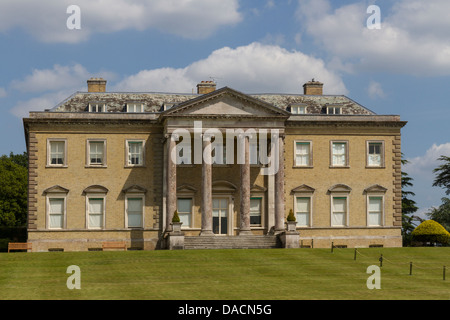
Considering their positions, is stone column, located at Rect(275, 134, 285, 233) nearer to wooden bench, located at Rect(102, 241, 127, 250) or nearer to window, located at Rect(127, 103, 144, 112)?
wooden bench, located at Rect(102, 241, 127, 250)

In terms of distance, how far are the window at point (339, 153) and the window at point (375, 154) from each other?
1.74 metres

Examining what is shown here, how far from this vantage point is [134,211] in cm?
5725

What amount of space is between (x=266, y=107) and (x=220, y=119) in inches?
127

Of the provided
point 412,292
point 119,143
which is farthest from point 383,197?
point 412,292

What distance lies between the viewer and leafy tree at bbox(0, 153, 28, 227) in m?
88.8

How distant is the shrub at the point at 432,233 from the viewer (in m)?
58.3

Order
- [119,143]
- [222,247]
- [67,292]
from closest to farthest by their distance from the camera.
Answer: [67,292] → [222,247] → [119,143]

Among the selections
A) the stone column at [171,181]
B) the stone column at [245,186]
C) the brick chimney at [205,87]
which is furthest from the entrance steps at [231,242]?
the brick chimney at [205,87]

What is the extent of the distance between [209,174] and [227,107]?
4728mm

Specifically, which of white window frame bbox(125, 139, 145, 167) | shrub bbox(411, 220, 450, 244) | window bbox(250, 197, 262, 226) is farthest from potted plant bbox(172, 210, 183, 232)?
shrub bbox(411, 220, 450, 244)

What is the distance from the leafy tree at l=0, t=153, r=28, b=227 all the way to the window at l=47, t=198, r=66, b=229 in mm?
33768
